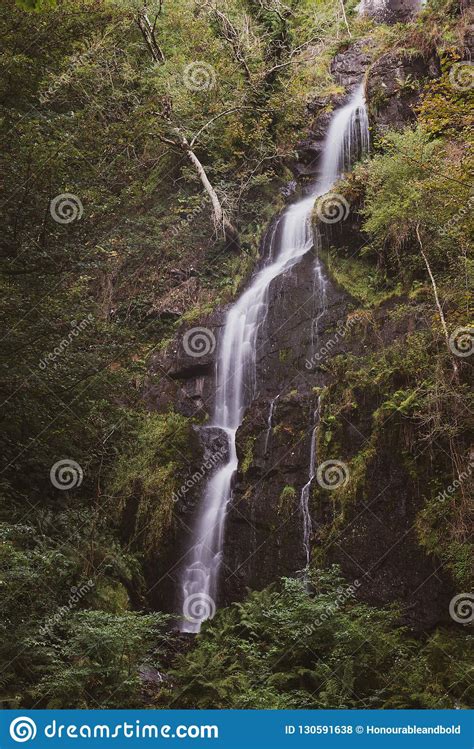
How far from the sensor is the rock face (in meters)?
9.10

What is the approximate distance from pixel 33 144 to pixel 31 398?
3.54 meters

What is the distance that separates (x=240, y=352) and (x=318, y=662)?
26.8 ft

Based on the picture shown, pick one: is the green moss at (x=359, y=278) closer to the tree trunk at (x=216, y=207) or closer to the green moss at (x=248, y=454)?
the green moss at (x=248, y=454)

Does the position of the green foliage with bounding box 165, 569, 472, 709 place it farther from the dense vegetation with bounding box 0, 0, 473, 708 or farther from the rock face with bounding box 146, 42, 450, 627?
the rock face with bounding box 146, 42, 450, 627

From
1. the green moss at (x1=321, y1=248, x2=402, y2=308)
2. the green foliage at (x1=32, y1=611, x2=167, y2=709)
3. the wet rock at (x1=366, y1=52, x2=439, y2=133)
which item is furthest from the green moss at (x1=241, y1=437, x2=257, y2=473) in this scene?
the wet rock at (x1=366, y1=52, x2=439, y2=133)

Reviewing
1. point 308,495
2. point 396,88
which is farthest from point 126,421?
point 396,88

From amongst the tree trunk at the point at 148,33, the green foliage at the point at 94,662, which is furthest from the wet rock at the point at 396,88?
the green foliage at the point at 94,662

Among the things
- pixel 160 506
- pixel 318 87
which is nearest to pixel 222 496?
pixel 160 506

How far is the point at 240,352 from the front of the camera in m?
14.5

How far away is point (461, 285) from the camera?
10.3 metres

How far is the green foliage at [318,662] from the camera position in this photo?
690 centimetres

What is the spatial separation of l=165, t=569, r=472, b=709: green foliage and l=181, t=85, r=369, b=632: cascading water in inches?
83.6

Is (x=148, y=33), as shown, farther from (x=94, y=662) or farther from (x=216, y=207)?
(x=94, y=662)
